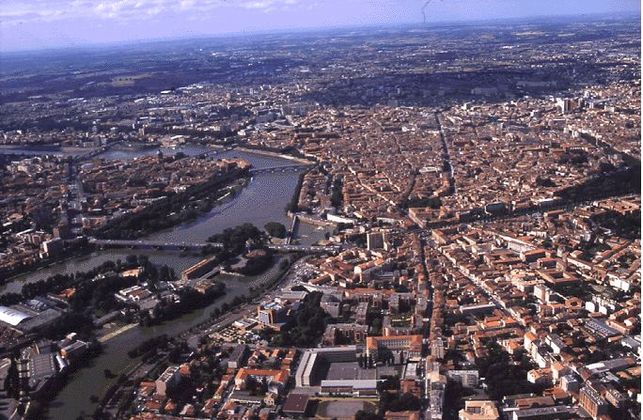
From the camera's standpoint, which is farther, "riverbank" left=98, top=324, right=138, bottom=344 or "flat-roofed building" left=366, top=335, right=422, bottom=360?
"riverbank" left=98, top=324, right=138, bottom=344

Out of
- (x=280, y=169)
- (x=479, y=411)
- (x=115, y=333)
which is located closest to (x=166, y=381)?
(x=115, y=333)

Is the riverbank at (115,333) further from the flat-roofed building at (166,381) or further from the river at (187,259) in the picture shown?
the flat-roofed building at (166,381)

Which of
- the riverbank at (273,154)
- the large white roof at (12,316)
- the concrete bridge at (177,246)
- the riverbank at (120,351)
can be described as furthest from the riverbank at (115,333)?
the riverbank at (273,154)

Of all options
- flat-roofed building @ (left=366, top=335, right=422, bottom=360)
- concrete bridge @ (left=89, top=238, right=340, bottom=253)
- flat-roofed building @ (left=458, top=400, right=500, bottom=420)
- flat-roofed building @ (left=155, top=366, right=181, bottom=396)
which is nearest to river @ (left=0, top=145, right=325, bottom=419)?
concrete bridge @ (left=89, top=238, right=340, bottom=253)

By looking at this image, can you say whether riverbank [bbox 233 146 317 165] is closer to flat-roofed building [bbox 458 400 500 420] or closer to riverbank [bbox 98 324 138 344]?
riverbank [bbox 98 324 138 344]

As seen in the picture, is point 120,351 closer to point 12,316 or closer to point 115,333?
point 115,333

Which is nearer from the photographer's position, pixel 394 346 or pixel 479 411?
pixel 479 411

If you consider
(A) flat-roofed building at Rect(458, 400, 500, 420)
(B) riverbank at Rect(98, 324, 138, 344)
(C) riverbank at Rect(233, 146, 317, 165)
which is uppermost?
(A) flat-roofed building at Rect(458, 400, 500, 420)
